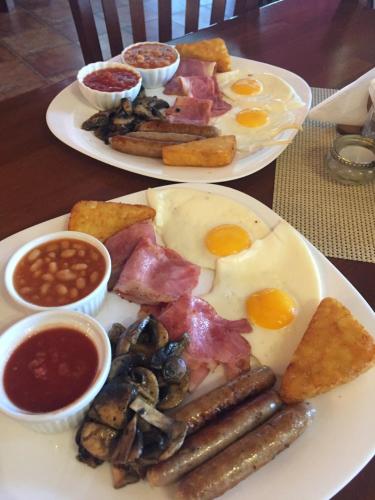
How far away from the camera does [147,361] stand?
1.40m

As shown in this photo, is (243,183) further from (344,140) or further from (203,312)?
(203,312)

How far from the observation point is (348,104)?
7.68 feet

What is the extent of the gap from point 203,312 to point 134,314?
10.4 inches

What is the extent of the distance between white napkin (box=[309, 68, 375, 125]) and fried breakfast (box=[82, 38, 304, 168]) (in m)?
0.16

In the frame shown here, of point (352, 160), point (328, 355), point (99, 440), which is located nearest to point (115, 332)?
point (99, 440)

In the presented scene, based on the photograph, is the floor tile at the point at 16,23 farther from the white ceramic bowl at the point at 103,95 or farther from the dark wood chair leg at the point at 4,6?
the white ceramic bowl at the point at 103,95

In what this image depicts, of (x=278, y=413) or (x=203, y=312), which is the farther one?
(x=203, y=312)

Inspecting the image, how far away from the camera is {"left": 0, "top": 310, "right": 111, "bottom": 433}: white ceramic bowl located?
1.20 metres

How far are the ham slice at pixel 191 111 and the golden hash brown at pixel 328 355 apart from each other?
1.42 metres

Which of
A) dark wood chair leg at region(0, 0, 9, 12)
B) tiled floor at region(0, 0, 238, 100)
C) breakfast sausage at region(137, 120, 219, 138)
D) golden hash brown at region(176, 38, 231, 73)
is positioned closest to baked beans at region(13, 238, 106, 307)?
breakfast sausage at region(137, 120, 219, 138)

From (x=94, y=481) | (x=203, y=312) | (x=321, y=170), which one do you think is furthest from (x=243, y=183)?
(x=94, y=481)

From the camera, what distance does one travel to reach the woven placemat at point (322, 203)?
1.89 meters

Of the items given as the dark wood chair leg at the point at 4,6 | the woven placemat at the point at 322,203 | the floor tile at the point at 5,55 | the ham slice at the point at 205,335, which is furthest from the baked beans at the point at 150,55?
the dark wood chair leg at the point at 4,6

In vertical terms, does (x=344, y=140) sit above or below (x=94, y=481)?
above
